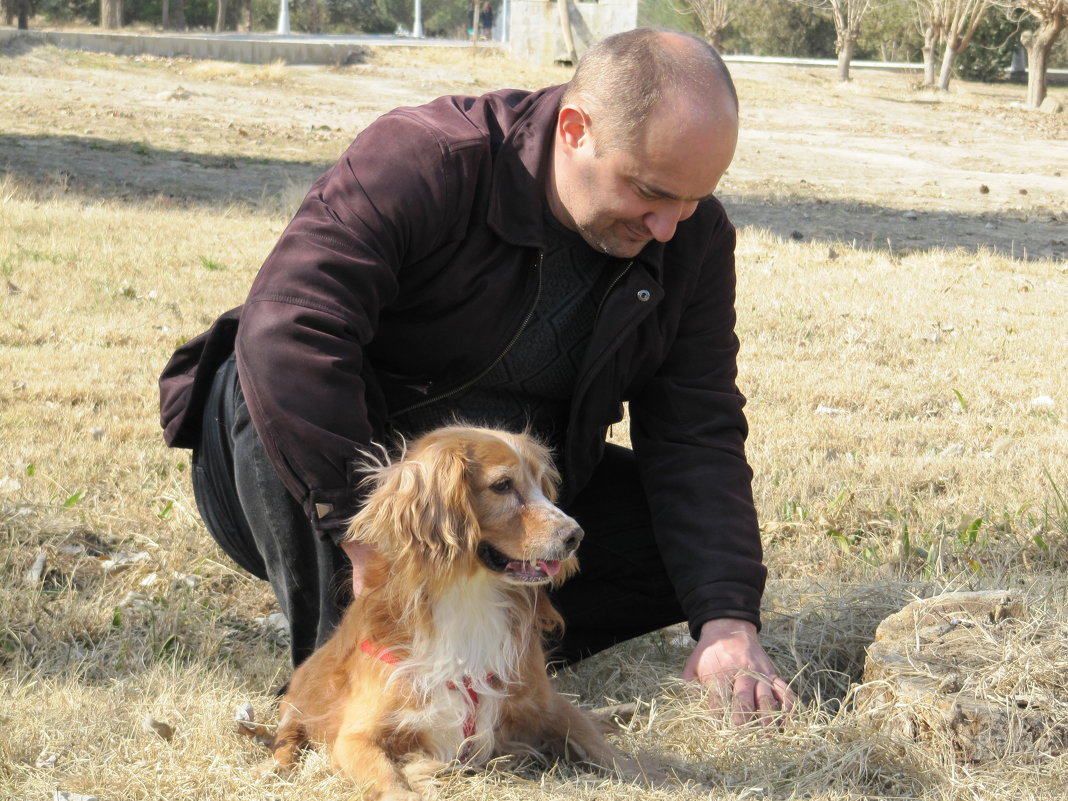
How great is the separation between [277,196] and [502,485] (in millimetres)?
11667

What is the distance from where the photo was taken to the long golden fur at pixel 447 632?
2902mm

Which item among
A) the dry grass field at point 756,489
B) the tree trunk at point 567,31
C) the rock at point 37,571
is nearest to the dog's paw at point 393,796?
the dry grass field at point 756,489

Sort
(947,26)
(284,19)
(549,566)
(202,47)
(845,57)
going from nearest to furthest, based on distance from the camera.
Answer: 1. (549,566)
2. (202,47)
3. (947,26)
4. (845,57)
5. (284,19)

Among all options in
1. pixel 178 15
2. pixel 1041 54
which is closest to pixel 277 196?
pixel 1041 54

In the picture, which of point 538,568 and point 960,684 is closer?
point 538,568

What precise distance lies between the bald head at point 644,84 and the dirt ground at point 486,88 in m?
9.93

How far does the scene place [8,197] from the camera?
11.4 m

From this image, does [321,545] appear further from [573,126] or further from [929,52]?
[929,52]

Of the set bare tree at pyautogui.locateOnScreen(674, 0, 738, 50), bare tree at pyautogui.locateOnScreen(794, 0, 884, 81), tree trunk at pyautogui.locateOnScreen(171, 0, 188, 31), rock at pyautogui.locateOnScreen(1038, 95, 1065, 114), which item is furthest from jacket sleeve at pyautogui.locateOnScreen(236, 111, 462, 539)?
tree trunk at pyautogui.locateOnScreen(171, 0, 188, 31)

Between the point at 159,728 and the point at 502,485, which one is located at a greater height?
the point at 502,485

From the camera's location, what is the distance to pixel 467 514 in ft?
9.51

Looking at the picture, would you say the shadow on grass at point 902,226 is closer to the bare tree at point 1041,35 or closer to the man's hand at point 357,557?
the man's hand at point 357,557

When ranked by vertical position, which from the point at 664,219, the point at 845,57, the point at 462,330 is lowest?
the point at 462,330

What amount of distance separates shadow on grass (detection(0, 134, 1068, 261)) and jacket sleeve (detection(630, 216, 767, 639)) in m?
8.85
